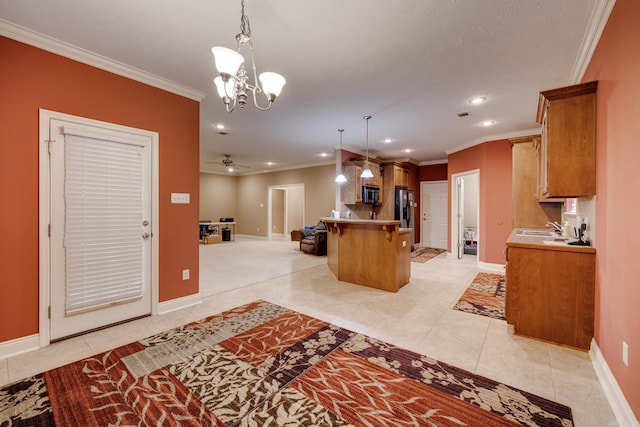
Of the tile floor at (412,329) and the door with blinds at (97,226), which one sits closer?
the tile floor at (412,329)

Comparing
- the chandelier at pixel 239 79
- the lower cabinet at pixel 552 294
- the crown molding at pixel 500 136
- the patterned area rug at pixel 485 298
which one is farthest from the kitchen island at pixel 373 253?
the crown molding at pixel 500 136

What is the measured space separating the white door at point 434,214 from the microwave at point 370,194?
2384 mm

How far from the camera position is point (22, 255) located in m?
2.29

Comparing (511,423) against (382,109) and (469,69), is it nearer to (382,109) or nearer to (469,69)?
(469,69)

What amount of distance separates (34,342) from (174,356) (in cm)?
134

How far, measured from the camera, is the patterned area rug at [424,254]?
6453 mm

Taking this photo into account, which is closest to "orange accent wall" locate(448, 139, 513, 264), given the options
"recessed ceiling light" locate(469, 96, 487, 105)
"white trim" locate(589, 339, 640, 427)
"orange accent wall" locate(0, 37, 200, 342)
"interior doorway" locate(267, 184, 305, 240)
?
"recessed ceiling light" locate(469, 96, 487, 105)

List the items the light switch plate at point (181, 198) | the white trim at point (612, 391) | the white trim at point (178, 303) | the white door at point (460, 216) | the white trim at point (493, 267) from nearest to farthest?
the white trim at point (612, 391) < the white trim at point (178, 303) < the light switch plate at point (181, 198) < the white trim at point (493, 267) < the white door at point (460, 216)

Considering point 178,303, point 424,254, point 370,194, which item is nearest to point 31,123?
point 178,303

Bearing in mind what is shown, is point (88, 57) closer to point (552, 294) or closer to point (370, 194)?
point (552, 294)

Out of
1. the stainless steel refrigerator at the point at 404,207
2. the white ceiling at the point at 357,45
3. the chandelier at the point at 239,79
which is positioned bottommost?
the stainless steel refrigerator at the point at 404,207

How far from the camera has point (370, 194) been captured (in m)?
6.80

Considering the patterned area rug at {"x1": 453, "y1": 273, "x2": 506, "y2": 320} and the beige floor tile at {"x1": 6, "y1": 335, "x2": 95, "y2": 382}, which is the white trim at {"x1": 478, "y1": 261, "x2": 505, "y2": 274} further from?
the beige floor tile at {"x1": 6, "y1": 335, "x2": 95, "y2": 382}

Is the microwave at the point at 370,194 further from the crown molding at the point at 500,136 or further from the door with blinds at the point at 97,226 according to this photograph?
the door with blinds at the point at 97,226
